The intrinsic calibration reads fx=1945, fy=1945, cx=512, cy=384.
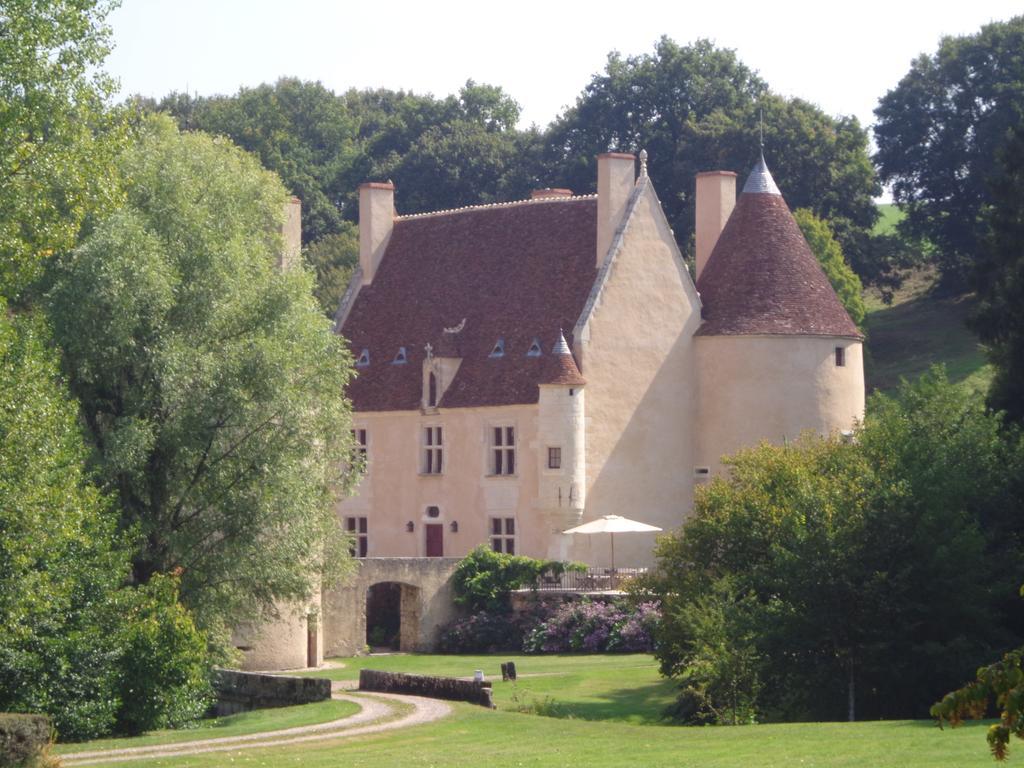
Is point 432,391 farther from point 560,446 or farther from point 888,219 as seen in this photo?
point 888,219

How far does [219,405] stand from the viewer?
35.3 m

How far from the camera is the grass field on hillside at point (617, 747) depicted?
2378 cm

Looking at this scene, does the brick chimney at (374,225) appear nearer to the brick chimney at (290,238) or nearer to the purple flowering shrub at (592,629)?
the brick chimney at (290,238)

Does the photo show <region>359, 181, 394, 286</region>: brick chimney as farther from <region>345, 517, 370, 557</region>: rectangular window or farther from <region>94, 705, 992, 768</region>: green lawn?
<region>94, 705, 992, 768</region>: green lawn

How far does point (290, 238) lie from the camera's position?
159 feet

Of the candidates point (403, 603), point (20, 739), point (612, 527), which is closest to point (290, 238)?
point (403, 603)

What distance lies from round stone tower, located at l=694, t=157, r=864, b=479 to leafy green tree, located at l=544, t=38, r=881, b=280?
66.5ft

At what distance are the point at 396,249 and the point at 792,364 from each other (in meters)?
14.0

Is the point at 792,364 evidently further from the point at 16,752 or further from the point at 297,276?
the point at 16,752

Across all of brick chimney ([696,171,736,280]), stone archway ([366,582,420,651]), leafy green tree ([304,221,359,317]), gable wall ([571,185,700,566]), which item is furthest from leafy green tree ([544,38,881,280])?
stone archway ([366,582,420,651])

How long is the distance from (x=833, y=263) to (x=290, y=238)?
27.8 metres

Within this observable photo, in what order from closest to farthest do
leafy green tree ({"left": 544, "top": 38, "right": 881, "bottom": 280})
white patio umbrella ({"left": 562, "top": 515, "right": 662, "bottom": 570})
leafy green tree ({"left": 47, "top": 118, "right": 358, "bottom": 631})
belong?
leafy green tree ({"left": 47, "top": 118, "right": 358, "bottom": 631}) → white patio umbrella ({"left": 562, "top": 515, "right": 662, "bottom": 570}) → leafy green tree ({"left": 544, "top": 38, "right": 881, "bottom": 280})

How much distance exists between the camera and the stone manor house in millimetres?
52625

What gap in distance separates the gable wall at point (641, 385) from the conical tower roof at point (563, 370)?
2.36ft
